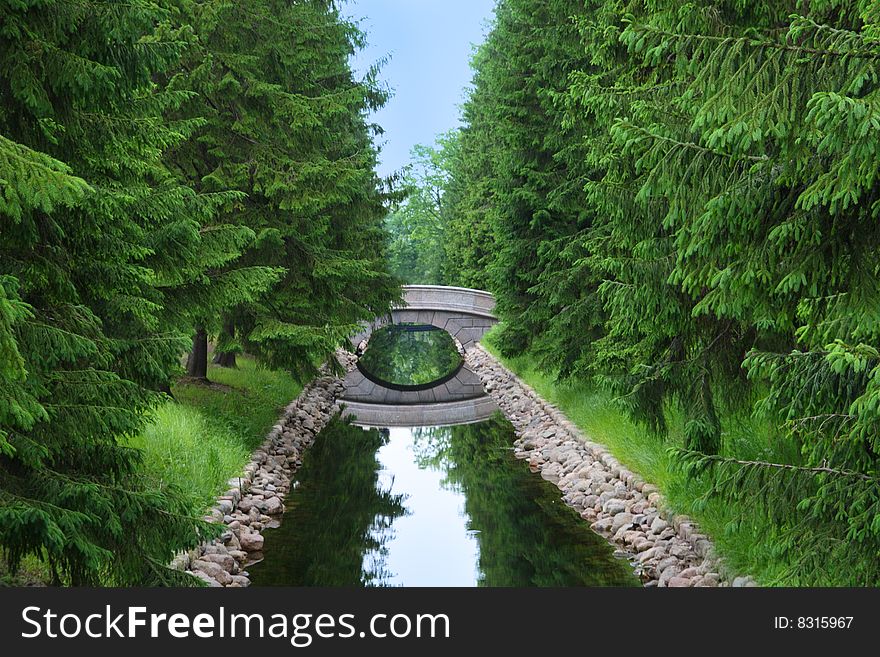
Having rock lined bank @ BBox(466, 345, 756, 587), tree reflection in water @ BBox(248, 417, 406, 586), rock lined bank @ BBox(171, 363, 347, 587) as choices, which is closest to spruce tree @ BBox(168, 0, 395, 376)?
rock lined bank @ BBox(171, 363, 347, 587)

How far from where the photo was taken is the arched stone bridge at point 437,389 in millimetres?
20609

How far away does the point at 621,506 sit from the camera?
948cm

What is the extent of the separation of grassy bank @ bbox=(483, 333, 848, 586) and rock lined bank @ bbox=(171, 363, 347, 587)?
148 inches

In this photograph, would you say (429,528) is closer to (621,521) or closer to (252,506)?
(252,506)

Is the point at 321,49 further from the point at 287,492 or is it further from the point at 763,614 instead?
the point at 763,614

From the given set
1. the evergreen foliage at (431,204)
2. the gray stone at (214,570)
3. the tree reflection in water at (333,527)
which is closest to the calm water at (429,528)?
the tree reflection in water at (333,527)

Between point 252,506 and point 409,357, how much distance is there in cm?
2944

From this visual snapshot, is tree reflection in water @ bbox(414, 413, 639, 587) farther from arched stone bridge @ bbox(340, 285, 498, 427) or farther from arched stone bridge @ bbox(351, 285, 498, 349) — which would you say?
arched stone bridge @ bbox(351, 285, 498, 349)

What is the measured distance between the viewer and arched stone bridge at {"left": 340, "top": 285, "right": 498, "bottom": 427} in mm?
20609

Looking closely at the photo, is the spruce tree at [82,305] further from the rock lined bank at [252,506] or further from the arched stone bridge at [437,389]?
the arched stone bridge at [437,389]

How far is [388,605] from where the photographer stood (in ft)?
15.6

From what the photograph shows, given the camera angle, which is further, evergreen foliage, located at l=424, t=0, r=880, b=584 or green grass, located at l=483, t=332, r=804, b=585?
green grass, located at l=483, t=332, r=804, b=585

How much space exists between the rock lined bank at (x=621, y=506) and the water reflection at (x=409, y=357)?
13.5 metres

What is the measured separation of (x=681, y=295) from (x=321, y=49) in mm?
8505
